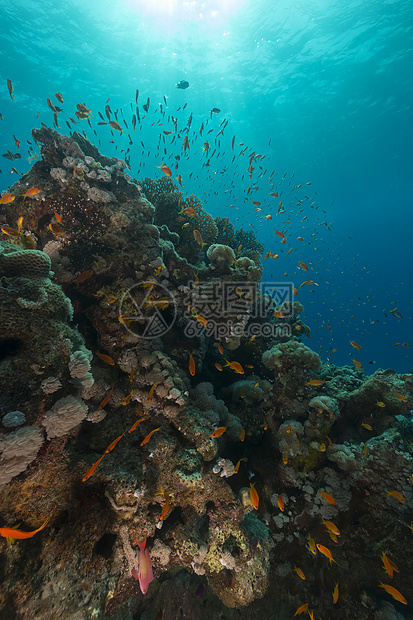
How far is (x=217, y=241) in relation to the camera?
31.8 feet

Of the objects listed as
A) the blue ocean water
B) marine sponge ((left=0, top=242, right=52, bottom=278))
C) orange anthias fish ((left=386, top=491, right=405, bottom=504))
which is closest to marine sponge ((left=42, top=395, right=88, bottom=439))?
marine sponge ((left=0, top=242, right=52, bottom=278))

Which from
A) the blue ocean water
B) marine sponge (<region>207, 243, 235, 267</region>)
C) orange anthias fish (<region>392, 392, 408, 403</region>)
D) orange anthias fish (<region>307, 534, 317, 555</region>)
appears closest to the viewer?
orange anthias fish (<region>307, 534, 317, 555</region>)

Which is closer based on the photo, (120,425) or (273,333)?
(120,425)

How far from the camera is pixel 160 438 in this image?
13.4 ft

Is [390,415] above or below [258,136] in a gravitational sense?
below

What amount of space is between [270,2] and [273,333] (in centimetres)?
3113

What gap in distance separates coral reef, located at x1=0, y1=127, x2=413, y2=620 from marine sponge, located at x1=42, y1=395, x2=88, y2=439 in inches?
0.8

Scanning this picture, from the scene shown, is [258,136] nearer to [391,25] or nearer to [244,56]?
[244,56]

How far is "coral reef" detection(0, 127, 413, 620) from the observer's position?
307 cm

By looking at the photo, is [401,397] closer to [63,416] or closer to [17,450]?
[63,416]

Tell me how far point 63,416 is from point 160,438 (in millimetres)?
1713

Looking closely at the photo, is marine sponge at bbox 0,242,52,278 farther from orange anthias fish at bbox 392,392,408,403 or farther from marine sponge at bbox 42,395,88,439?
orange anthias fish at bbox 392,392,408,403

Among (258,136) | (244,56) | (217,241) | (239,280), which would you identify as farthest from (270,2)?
(239,280)

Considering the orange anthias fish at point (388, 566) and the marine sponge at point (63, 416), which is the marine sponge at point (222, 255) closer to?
the marine sponge at point (63, 416)
